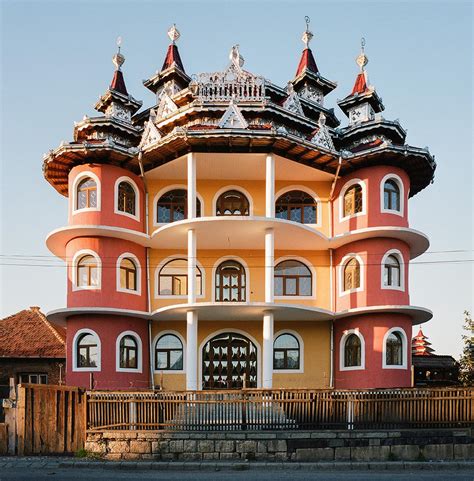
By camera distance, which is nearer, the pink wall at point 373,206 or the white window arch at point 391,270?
the white window arch at point 391,270

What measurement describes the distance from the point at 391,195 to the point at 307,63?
33.6 feet

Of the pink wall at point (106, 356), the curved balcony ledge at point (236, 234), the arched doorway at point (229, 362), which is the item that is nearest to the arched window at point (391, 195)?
the curved balcony ledge at point (236, 234)

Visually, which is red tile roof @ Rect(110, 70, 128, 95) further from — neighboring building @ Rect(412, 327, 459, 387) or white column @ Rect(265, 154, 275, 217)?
neighboring building @ Rect(412, 327, 459, 387)

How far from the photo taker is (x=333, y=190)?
29.0 meters

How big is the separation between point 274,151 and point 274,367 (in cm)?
907

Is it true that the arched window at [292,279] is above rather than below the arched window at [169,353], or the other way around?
above

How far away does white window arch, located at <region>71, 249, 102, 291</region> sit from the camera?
2680 centimetres

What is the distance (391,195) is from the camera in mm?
28000

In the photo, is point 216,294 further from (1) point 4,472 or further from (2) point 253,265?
(1) point 4,472

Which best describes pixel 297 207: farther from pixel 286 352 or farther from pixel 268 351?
pixel 268 351

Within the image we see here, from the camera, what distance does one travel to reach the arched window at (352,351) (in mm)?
27141

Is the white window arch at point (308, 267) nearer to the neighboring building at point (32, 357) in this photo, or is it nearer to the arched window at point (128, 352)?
the arched window at point (128, 352)

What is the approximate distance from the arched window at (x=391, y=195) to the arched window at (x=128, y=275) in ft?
35.7

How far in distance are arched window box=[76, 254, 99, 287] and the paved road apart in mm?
11601
